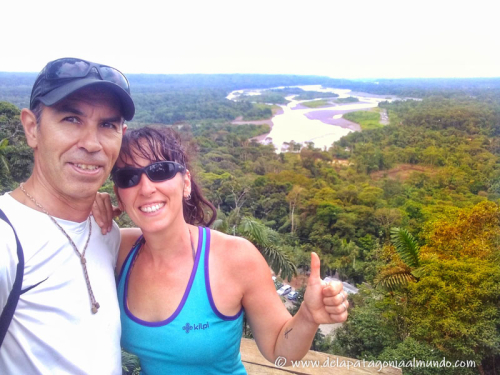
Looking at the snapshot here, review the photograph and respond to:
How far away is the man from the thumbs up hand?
0.65m

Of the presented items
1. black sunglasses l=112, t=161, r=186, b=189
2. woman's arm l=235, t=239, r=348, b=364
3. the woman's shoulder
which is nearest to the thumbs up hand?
woman's arm l=235, t=239, r=348, b=364

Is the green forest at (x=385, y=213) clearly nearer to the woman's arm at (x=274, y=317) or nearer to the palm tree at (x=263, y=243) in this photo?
the palm tree at (x=263, y=243)

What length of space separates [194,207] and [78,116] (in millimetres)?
707

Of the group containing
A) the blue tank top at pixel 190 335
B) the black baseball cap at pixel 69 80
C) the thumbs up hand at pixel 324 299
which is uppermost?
the black baseball cap at pixel 69 80

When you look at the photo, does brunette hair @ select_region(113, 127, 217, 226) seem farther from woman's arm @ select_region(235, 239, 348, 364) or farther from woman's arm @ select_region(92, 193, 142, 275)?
woman's arm @ select_region(235, 239, 348, 364)

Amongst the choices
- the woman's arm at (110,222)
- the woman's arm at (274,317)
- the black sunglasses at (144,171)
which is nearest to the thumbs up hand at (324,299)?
the woman's arm at (274,317)

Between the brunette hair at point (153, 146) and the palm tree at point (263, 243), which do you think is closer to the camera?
the brunette hair at point (153, 146)

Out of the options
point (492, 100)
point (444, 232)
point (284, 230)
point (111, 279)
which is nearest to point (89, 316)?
point (111, 279)

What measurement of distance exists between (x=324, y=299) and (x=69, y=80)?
1030mm

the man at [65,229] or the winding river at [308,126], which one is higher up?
the man at [65,229]

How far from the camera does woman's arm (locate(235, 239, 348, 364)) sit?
122cm

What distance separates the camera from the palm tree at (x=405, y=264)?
24.6ft

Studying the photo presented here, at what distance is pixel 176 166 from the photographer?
4.47 feet

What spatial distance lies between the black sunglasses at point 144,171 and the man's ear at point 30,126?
0.28 metres
